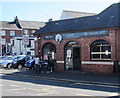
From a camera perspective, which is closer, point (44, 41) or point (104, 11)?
point (104, 11)

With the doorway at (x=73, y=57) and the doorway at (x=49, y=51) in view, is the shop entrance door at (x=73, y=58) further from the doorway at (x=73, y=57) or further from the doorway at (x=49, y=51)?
the doorway at (x=49, y=51)

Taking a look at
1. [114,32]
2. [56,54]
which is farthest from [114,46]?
[56,54]

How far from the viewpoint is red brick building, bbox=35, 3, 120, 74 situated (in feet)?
62.5

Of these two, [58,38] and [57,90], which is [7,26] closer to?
[58,38]

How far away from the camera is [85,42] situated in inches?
817

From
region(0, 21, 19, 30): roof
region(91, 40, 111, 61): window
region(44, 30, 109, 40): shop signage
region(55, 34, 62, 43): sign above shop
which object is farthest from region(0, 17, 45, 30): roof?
region(91, 40, 111, 61): window

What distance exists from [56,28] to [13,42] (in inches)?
1303

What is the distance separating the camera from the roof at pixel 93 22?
19.8 m

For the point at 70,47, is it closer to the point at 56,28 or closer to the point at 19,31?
the point at 56,28

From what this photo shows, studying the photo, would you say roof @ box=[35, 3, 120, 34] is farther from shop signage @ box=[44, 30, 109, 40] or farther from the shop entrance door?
the shop entrance door

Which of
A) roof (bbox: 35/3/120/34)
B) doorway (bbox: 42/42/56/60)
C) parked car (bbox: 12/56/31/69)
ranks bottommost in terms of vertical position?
parked car (bbox: 12/56/31/69)

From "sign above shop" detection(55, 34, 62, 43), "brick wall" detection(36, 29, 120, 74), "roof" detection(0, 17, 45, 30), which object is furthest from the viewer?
"roof" detection(0, 17, 45, 30)

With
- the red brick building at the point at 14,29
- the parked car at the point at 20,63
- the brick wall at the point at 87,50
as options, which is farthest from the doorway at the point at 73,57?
the red brick building at the point at 14,29

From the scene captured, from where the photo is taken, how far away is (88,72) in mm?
20562
